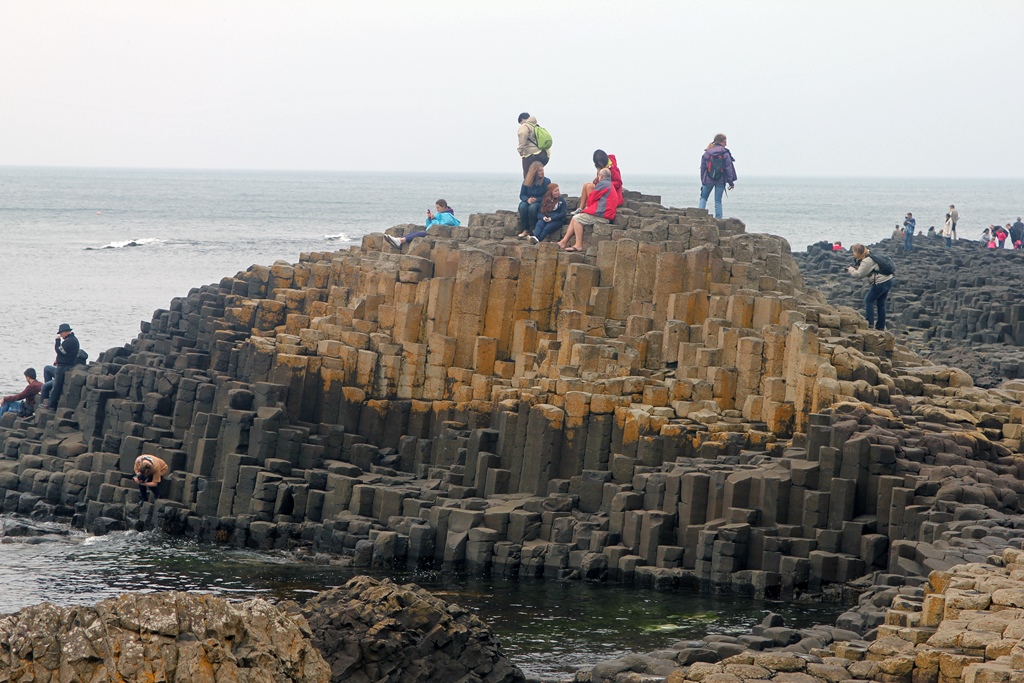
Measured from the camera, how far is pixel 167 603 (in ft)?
51.1

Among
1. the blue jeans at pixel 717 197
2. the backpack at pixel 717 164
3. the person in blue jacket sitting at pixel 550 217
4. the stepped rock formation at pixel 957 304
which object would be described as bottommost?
the stepped rock formation at pixel 957 304

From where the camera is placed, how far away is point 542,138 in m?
33.9

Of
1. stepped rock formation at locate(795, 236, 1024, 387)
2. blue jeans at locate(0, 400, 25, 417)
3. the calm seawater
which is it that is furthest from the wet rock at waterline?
stepped rock formation at locate(795, 236, 1024, 387)

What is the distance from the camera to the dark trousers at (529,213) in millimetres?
33625

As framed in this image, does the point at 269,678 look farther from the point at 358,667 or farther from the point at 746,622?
the point at 746,622

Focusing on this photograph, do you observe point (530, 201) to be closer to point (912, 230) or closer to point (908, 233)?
point (908, 233)

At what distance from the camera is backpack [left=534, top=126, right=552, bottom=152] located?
33781 mm

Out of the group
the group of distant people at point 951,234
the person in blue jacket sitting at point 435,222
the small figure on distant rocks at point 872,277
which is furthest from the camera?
the group of distant people at point 951,234

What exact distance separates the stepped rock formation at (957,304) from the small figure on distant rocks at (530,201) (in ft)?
42.1

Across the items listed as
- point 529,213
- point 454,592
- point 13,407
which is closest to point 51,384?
point 13,407

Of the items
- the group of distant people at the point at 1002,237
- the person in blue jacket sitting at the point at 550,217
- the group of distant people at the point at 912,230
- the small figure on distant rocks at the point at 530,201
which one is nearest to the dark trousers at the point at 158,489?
the small figure on distant rocks at the point at 530,201

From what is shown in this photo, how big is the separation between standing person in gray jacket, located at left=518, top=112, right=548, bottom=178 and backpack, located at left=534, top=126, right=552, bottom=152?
48 millimetres

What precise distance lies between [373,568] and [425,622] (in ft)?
Answer: 29.1

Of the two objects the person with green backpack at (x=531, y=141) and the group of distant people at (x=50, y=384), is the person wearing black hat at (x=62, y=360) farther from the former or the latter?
the person with green backpack at (x=531, y=141)
